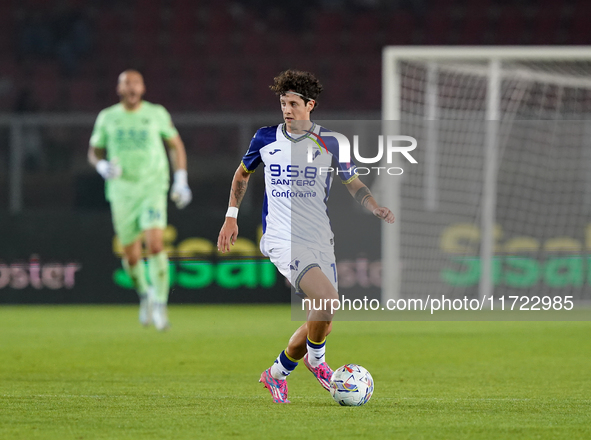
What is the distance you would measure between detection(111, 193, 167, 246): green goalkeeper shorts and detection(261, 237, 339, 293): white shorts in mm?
4573

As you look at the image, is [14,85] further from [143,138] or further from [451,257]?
[451,257]

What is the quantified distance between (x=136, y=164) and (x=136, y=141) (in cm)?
22

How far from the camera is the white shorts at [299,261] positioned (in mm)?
5008

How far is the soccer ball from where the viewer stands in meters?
4.90

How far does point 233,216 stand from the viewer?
5.35 meters

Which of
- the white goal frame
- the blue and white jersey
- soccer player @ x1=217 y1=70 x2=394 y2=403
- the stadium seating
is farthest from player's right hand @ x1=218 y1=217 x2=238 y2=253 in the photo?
the stadium seating

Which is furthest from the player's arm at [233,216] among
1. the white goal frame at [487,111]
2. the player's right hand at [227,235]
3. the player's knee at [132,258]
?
the white goal frame at [487,111]

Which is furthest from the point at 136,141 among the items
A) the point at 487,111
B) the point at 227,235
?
the point at 227,235

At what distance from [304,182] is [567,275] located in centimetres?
717

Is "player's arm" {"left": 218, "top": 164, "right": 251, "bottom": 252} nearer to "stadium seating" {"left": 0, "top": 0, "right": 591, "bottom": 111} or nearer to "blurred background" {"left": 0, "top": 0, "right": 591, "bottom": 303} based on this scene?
"blurred background" {"left": 0, "top": 0, "right": 591, "bottom": 303}

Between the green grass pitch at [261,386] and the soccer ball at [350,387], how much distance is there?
0.07 meters

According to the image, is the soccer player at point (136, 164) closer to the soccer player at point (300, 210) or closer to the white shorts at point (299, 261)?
the soccer player at point (300, 210)

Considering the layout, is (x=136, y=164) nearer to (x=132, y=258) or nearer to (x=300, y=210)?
(x=132, y=258)

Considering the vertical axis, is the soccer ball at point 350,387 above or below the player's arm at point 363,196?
below
